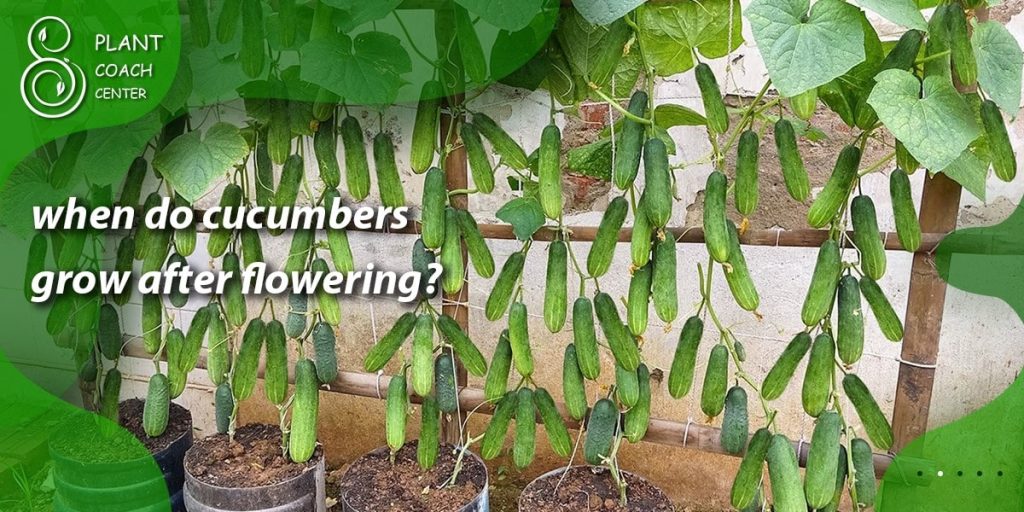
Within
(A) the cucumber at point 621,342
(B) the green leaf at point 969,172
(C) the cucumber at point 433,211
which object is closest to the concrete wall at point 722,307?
(C) the cucumber at point 433,211

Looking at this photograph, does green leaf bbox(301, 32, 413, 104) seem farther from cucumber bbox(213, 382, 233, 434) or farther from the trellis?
cucumber bbox(213, 382, 233, 434)

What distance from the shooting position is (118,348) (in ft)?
6.39

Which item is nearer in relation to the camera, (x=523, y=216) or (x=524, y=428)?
A: (x=523, y=216)

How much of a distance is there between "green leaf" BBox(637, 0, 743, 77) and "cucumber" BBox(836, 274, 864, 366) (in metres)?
0.49

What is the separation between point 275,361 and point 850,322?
3.85 feet

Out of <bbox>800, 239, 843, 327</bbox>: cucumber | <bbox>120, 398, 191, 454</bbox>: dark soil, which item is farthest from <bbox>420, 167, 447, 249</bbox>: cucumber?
<bbox>120, 398, 191, 454</bbox>: dark soil

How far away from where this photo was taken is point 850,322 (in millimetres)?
1357

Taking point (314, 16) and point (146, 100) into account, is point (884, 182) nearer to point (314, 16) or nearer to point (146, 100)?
point (314, 16)

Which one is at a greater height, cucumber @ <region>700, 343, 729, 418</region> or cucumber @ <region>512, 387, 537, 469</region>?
cucumber @ <region>700, 343, 729, 418</region>

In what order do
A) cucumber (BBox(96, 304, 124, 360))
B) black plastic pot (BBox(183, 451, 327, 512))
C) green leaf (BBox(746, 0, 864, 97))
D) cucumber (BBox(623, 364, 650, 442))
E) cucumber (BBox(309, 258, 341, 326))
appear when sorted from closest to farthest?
green leaf (BBox(746, 0, 864, 97))
cucumber (BBox(623, 364, 650, 442))
cucumber (BBox(309, 258, 341, 326))
black plastic pot (BBox(183, 451, 327, 512))
cucumber (BBox(96, 304, 124, 360))

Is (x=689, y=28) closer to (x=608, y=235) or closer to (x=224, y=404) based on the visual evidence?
(x=608, y=235)

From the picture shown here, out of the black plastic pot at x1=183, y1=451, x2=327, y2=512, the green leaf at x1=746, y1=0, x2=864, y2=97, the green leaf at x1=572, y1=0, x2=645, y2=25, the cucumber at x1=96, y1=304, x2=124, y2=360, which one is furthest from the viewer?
the cucumber at x1=96, y1=304, x2=124, y2=360

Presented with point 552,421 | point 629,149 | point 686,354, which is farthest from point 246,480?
point 629,149

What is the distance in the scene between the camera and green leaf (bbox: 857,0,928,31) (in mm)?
1126
